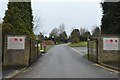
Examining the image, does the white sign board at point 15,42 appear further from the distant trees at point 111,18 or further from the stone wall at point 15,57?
the distant trees at point 111,18

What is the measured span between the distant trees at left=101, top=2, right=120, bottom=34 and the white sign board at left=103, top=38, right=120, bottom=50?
6788mm

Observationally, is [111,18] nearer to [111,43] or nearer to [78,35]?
[111,43]

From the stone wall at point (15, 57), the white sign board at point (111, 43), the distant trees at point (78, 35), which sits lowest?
the stone wall at point (15, 57)

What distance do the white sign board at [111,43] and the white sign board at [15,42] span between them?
23.1ft

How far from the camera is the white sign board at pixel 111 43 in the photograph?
84.7ft

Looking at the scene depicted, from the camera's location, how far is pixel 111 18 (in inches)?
1369

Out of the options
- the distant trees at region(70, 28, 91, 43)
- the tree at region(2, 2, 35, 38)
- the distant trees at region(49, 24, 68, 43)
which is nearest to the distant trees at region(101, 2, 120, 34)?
the tree at region(2, 2, 35, 38)

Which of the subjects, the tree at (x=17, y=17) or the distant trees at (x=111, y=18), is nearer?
the tree at (x=17, y=17)

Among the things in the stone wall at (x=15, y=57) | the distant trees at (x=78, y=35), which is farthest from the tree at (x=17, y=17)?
the distant trees at (x=78, y=35)

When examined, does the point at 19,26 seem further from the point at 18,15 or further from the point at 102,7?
the point at 102,7

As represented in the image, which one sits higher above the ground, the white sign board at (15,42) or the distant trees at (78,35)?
the distant trees at (78,35)

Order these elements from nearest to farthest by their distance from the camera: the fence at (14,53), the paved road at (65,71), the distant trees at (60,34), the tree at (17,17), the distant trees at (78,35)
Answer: the paved road at (65,71) → the fence at (14,53) → the tree at (17,17) → the distant trees at (78,35) → the distant trees at (60,34)

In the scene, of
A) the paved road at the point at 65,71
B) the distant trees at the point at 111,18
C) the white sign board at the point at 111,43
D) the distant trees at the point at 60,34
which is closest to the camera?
the paved road at the point at 65,71

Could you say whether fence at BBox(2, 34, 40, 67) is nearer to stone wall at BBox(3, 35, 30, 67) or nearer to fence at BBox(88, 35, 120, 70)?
stone wall at BBox(3, 35, 30, 67)
